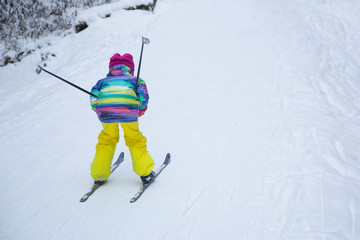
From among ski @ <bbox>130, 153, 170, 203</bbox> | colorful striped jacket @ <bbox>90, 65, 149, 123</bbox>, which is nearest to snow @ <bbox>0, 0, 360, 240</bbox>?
ski @ <bbox>130, 153, 170, 203</bbox>

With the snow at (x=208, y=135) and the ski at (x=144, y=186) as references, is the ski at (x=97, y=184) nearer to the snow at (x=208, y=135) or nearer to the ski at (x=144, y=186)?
the snow at (x=208, y=135)

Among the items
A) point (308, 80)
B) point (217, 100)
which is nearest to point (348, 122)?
point (308, 80)

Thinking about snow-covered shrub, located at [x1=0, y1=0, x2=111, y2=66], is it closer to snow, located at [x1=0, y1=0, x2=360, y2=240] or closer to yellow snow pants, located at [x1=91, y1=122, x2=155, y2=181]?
snow, located at [x1=0, y1=0, x2=360, y2=240]

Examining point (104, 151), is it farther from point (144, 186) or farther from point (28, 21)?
point (28, 21)

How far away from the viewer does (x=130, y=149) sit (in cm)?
318

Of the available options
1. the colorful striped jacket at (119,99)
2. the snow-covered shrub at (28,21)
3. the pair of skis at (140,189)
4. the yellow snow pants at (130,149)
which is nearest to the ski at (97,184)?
the pair of skis at (140,189)

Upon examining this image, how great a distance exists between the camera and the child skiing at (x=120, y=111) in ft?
9.73

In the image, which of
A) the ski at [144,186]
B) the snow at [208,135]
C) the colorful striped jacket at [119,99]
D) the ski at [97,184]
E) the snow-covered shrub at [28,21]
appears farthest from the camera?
the snow-covered shrub at [28,21]

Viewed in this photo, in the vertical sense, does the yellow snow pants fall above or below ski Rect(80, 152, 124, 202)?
above

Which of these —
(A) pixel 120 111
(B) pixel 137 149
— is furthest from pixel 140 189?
(A) pixel 120 111

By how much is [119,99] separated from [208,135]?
1.87 meters

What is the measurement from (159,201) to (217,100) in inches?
110

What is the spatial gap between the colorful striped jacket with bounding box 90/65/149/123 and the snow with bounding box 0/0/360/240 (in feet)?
3.25

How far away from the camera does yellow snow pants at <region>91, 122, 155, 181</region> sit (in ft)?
10.3
